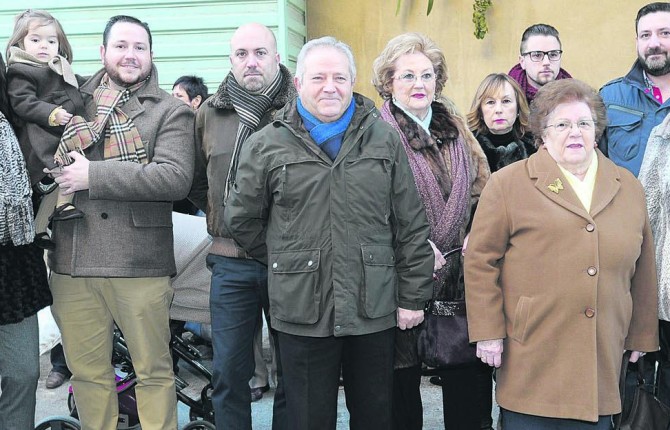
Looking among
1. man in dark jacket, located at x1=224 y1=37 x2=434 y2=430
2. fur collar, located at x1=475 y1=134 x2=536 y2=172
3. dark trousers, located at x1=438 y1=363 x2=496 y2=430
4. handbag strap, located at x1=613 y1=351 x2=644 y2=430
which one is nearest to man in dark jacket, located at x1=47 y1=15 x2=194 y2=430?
man in dark jacket, located at x1=224 y1=37 x2=434 y2=430

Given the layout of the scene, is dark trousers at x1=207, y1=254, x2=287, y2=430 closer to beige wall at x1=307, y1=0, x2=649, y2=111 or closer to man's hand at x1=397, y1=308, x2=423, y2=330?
man's hand at x1=397, y1=308, x2=423, y2=330

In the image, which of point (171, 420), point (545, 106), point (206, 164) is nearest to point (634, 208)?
point (545, 106)

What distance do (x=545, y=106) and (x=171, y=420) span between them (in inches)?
86.6

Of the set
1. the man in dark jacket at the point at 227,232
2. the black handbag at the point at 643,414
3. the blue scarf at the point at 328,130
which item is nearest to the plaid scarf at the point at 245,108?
the man in dark jacket at the point at 227,232

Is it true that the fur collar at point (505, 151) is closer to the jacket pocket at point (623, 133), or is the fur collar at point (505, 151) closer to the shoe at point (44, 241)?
the jacket pocket at point (623, 133)

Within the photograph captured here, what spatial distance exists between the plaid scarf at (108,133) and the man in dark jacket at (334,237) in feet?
2.11

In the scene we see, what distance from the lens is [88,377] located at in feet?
11.3

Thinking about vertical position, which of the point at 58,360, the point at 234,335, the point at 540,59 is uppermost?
the point at 540,59

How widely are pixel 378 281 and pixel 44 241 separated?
60.9 inches

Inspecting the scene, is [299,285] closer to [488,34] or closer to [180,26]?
[180,26]

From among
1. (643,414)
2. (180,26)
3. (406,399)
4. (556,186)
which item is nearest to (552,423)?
(643,414)

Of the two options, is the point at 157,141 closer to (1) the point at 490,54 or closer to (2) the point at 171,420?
(2) the point at 171,420

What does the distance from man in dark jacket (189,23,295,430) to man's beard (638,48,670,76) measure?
1.69 meters

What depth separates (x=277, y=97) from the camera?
352 centimetres
